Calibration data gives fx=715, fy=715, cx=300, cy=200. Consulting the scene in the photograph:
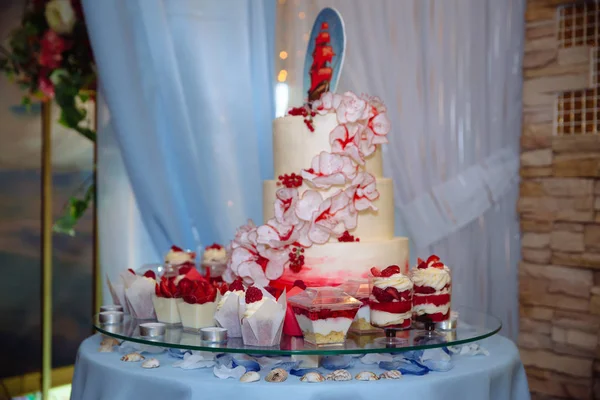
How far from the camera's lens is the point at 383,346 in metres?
1.83

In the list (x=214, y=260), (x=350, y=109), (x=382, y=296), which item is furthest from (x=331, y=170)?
(x=214, y=260)

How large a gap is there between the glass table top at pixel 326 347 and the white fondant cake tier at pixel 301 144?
0.64 m

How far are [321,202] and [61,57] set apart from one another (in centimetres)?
195

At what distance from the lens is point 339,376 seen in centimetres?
176

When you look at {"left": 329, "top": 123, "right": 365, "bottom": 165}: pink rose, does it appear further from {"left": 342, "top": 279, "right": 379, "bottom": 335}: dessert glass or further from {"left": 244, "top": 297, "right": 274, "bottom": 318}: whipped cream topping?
{"left": 244, "top": 297, "right": 274, "bottom": 318}: whipped cream topping

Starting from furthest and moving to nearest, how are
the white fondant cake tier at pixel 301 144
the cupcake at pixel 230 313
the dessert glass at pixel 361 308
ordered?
the white fondant cake tier at pixel 301 144, the dessert glass at pixel 361 308, the cupcake at pixel 230 313

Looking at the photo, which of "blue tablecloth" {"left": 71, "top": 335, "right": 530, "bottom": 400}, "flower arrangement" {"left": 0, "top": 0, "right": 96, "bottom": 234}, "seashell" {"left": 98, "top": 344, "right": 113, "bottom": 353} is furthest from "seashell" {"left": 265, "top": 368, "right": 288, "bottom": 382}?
"flower arrangement" {"left": 0, "top": 0, "right": 96, "bottom": 234}

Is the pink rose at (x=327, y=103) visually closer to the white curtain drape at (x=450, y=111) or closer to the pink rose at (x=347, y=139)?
the pink rose at (x=347, y=139)

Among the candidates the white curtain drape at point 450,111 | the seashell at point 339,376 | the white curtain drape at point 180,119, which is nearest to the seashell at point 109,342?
the seashell at point 339,376

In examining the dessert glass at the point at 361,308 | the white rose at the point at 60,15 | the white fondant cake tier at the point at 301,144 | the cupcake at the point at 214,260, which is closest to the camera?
the dessert glass at the point at 361,308

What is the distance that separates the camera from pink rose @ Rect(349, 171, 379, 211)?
235 centimetres

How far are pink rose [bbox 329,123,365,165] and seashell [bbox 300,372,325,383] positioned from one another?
0.84 metres

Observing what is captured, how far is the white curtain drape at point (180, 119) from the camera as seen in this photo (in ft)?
9.43

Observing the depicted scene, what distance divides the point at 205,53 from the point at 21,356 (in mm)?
2470
